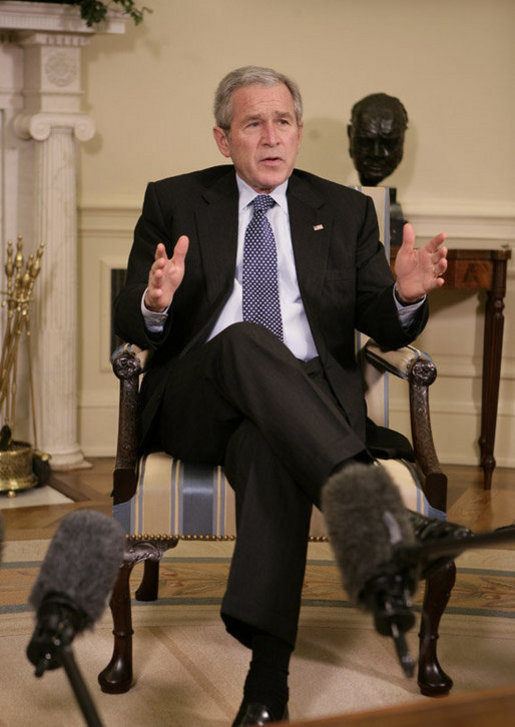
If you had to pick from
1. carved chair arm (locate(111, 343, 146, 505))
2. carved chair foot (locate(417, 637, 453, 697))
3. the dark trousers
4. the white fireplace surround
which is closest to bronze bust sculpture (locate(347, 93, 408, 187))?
the white fireplace surround

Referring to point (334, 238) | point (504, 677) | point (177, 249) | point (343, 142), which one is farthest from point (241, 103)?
point (343, 142)

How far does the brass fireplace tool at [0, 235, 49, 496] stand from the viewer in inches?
145

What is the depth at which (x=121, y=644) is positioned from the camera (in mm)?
2162

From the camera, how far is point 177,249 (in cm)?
214

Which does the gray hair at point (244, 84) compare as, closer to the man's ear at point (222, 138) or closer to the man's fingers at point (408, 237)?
the man's ear at point (222, 138)

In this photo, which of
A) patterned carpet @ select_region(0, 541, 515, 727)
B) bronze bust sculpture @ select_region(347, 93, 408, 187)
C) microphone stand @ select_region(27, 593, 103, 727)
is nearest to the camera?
microphone stand @ select_region(27, 593, 103, 727)

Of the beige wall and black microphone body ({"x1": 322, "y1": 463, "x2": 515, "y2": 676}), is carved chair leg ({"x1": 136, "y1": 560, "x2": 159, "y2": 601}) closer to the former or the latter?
black microphone body ({"x1": 322, "y1": 463, "x2": 515, "y2": 676})

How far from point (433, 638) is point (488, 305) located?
212 cm

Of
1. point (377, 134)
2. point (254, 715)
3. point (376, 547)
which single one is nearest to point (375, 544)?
point (376, 547)

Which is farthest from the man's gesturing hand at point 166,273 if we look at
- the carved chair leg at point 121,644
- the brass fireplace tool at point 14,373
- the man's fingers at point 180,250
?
the brass fireplace tool at point 14,373

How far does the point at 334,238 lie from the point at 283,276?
0.54 feet

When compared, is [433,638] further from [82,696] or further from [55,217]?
[55,217]

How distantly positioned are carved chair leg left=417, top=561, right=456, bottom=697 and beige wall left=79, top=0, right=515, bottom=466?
7.18ft

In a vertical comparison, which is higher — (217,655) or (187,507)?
(187,507)
